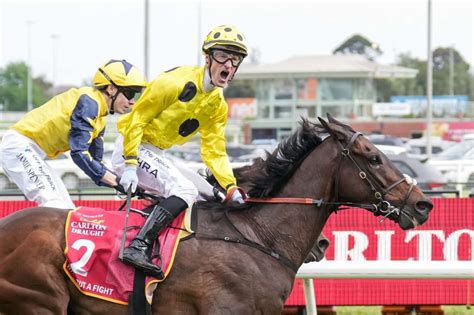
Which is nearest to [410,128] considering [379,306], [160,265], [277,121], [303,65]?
[277,121]

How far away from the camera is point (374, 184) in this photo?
5707mm

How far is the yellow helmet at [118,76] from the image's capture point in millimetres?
6203

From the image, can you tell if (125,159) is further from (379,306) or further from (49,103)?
(379,306)

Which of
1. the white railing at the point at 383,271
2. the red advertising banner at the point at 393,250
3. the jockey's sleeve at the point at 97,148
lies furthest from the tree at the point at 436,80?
the jockey's sleeve at the point at 97,148

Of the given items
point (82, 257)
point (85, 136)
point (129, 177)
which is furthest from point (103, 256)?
point (85, 136)

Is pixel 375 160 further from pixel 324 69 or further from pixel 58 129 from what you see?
pixel 324 69

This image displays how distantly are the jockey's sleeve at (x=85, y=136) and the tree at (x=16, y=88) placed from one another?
61708 millimetres

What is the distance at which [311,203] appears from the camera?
578 cm

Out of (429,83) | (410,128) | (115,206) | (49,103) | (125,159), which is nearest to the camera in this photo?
(125,159)

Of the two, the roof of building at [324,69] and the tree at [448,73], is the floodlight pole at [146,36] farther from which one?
the tree at [448,73]

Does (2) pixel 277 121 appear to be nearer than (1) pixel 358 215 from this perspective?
No

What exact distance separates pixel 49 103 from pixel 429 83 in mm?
24020

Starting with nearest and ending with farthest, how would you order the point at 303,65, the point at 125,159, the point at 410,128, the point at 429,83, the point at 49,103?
the point at 125,159
the point at 49,103
the point at 429,83
the point at 410,128
the point at 303,65

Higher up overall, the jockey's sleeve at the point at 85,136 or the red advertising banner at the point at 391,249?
the jockey's sleeve at the point at 85,136
